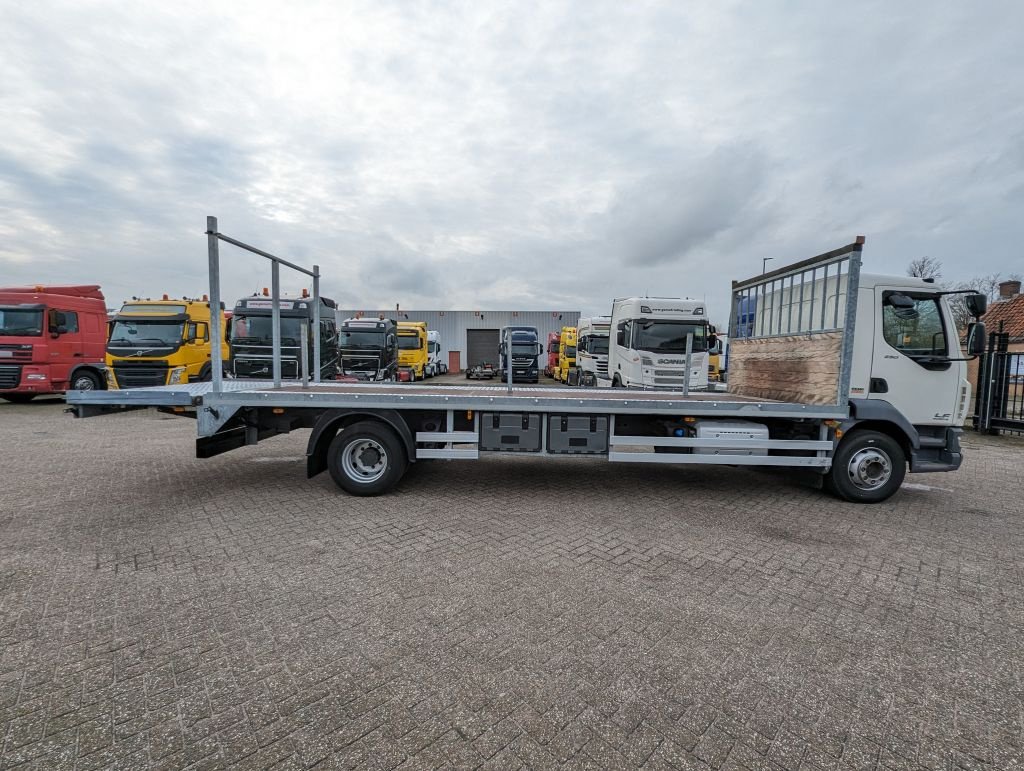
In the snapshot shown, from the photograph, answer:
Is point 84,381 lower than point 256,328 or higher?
lower

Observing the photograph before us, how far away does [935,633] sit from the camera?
125 inches

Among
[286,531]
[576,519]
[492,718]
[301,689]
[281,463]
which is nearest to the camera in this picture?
[492,718]

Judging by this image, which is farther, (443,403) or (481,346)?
(481,346)

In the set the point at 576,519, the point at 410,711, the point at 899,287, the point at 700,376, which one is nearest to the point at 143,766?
the point at 410,711

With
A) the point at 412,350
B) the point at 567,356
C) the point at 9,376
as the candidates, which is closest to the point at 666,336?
the point at 567,356

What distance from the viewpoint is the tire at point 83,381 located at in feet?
46.2

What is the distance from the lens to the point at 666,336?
39.8 feet

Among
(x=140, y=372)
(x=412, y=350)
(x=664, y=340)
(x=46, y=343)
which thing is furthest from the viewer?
(x=412, y=350)

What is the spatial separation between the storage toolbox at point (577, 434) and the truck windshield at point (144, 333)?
11.8 metres

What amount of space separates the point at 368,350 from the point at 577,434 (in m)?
13.4

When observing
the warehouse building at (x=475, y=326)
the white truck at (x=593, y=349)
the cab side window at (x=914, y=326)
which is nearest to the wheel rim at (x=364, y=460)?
the cab side window at (x=914, y=326)

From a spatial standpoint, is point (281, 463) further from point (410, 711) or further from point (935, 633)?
point (935, 633)

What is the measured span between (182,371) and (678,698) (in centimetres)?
1437

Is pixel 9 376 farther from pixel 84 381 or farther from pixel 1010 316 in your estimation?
pixel 1010 316
